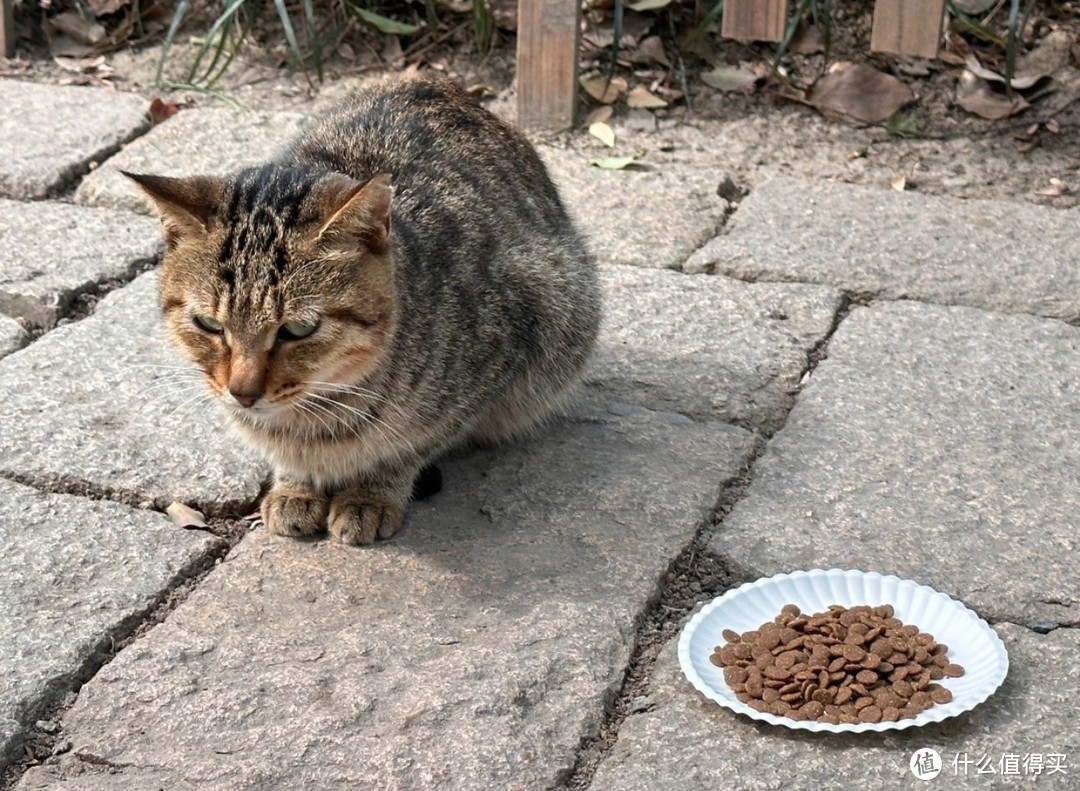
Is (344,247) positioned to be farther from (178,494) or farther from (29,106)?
(29,106)

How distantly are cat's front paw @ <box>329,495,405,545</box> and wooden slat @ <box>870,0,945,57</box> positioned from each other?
8.71 feet

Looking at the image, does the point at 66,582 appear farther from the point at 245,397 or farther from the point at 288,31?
the point at 288,31

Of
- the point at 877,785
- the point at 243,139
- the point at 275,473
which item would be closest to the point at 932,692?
the point at 877,785

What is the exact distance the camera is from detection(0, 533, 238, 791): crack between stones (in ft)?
8.15

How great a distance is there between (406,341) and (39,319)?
55.8 inches

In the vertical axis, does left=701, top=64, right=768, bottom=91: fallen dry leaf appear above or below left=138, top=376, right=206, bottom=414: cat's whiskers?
above

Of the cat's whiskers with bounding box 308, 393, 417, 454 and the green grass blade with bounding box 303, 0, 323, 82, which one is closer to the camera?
the cat's whiskers with bounding box 308, 393, 417, 454

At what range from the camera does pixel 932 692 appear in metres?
2.60

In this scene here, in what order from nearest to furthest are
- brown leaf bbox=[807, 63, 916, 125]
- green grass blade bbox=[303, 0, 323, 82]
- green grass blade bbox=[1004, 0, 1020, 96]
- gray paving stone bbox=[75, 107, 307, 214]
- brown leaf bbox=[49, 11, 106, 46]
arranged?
gray paving stone bbox=[75, 107, 307, 214] < green grass blade bbox=[1004, 0, 1020, 96] < brown leaf bbox=[807, 63, 916, 125] < green grass blade bbox=[303, 0, 323, 82] < brown leaf bbox=[49, 11, 106, 46]

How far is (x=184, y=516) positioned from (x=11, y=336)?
1.04 m

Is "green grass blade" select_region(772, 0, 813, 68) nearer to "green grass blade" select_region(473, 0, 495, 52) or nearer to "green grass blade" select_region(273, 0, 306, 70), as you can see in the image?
"green grass blade" select_region(473, 0, 495, 52)

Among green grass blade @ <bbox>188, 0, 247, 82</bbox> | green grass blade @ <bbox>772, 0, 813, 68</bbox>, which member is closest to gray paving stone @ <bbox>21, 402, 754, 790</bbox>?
green grass blade @ <bbox>772, 0, 813, 68</bbox>

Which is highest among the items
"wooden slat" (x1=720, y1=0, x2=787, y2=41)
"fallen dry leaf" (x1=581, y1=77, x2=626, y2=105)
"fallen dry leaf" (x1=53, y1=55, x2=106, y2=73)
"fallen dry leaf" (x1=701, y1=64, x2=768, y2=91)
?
"wooden slat" (x1=720, y1=0, x2=787, y2=41)

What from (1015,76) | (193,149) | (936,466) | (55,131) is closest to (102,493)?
(936,466)
